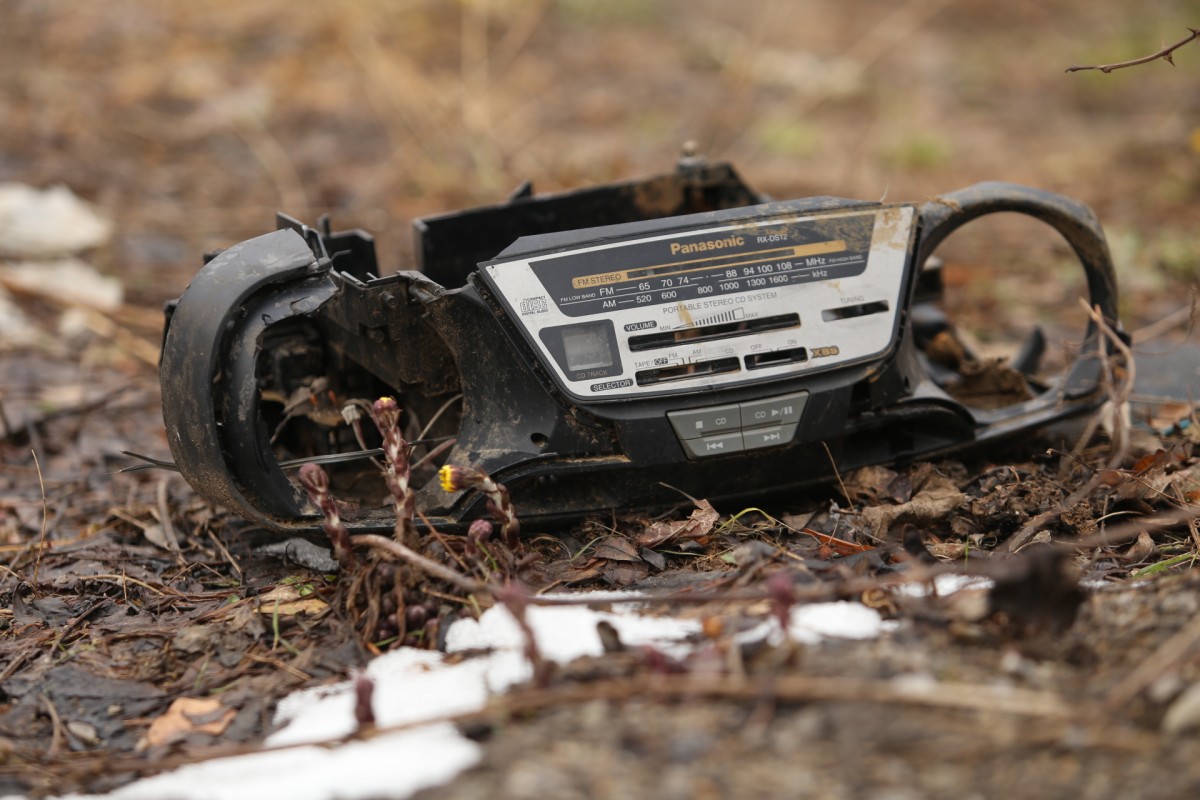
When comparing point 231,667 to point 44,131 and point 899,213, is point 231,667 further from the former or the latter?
point 44,131

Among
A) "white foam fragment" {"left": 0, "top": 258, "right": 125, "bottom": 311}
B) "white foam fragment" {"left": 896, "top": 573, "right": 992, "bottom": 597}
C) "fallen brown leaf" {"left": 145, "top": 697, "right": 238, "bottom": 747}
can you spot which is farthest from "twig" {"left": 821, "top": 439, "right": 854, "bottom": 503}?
"white foam fragment" {"left": 0, "top": 258, "right": 125, "bottom": 311}

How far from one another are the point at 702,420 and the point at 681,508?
27cm

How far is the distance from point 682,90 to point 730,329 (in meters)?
5.72

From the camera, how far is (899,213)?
2617mm

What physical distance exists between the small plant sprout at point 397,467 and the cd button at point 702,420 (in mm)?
564

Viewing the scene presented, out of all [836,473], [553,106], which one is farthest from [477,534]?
[553,106]

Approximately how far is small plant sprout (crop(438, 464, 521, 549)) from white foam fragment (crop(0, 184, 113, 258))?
3.47m

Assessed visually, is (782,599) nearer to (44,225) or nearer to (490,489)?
(490,489)

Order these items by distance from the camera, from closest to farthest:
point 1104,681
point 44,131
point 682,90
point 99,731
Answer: point 1104,681 → point 99,731 → point 44,131 → point 682,90

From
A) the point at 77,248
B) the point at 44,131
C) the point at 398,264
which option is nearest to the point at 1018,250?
the point at 398,264

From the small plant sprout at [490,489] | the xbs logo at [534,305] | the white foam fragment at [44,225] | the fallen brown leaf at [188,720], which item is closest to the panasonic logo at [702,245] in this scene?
the xbs logo at [534,305]

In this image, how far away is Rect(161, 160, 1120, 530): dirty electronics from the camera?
2.41 meters

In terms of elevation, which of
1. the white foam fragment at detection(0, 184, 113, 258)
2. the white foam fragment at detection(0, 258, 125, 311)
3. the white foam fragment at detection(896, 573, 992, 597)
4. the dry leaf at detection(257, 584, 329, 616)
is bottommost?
the white foam fragment at detection(896, 573, 992, 597)

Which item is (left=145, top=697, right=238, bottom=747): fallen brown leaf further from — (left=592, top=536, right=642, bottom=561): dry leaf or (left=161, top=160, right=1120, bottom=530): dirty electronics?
(left=592, top=536, right=642, bottom=561): dry leaf
